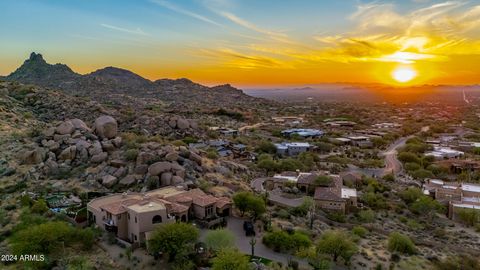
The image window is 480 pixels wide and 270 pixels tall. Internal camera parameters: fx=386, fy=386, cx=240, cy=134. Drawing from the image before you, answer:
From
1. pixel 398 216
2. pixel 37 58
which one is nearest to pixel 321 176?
pixel 398 216

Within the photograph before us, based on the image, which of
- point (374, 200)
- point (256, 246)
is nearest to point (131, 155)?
point (256, 246)

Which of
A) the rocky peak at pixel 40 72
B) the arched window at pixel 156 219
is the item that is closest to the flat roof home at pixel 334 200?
the arched window at pixel 156 219

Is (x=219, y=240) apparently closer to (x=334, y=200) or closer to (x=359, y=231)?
(x=359, y=231)

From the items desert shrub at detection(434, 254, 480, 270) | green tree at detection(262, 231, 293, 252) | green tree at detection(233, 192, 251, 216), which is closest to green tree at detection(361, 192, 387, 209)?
desert shrub at detection(434, 254, 480, 270)

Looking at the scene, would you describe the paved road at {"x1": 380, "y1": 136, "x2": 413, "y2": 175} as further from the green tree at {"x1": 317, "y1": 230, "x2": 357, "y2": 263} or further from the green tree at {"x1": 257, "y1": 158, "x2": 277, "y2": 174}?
the green tree at {"x1": 317, "y1": 230, "x2": 357, "y2": 263}

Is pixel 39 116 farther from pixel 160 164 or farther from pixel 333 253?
Answer: pixel 333 253

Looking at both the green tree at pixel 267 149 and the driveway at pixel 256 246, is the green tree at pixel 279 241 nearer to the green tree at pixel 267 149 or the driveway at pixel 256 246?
the driveway at pixel 256 246
